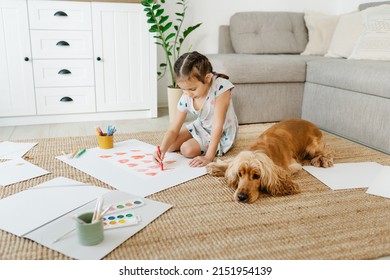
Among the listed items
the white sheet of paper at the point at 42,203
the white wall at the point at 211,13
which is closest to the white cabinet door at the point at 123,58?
the white wall at the point at 211,13

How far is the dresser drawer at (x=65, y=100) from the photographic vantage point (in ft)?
9.60

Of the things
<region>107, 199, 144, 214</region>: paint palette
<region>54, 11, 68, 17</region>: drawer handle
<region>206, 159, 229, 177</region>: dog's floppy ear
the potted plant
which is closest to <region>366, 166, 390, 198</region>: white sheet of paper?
<region>206, 159, 229, 177</region>: dog's floppy ear

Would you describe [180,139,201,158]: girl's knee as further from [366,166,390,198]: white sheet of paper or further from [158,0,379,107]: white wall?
[158,0,379,107]: white wall

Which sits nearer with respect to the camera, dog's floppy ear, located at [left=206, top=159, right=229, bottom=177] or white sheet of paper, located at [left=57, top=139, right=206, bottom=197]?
white sheet of paper, located at [left=57, top=139, right=206, bottom=197]

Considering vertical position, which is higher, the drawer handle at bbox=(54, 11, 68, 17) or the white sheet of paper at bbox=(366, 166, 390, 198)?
the drawer handle at bbox=(54, 11, 68, 17)

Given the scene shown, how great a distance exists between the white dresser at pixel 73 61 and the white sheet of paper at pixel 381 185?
6.33 feet

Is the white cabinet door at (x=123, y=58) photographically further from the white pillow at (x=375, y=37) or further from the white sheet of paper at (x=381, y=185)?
the white sheet of paper at (x=381, y=185)

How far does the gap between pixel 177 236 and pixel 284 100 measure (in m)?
1.91

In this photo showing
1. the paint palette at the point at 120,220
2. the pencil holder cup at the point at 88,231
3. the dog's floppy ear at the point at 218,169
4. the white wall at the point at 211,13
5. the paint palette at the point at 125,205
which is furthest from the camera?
the white wall at the point at 211,13

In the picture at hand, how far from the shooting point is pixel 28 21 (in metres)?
2.77

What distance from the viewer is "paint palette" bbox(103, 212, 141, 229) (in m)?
1.29
